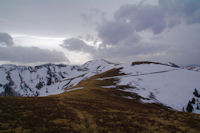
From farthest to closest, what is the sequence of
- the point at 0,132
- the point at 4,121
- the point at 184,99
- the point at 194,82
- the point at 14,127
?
the point at 194,82 < the point at 184,99 < the point at 4,121 < the point at 14,127 < the point at 0,132

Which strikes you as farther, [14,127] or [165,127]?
[165,127]

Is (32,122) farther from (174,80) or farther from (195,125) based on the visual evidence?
(174,80)

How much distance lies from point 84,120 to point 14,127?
840 centimetres

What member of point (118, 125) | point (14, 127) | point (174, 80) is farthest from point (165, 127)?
point (174, 80)

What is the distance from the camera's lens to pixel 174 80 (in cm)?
7000

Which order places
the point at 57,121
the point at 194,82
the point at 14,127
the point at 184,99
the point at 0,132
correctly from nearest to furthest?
the point at 0,132 → the point at 14,127 → the point at 57,121 → the point at 184,99 → the point at 194,82

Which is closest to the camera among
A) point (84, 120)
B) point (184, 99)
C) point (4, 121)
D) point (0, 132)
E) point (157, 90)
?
point (0, 132)

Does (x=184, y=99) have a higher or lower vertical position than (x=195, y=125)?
lower

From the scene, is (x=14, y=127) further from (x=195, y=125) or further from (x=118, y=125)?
(x=195, y=125)

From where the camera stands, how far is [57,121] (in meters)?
13.8

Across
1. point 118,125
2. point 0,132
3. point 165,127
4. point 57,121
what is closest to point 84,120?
point 57,121

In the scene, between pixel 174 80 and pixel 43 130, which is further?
pixel 174 80

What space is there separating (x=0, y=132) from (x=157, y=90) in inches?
2618

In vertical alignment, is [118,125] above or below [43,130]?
below
